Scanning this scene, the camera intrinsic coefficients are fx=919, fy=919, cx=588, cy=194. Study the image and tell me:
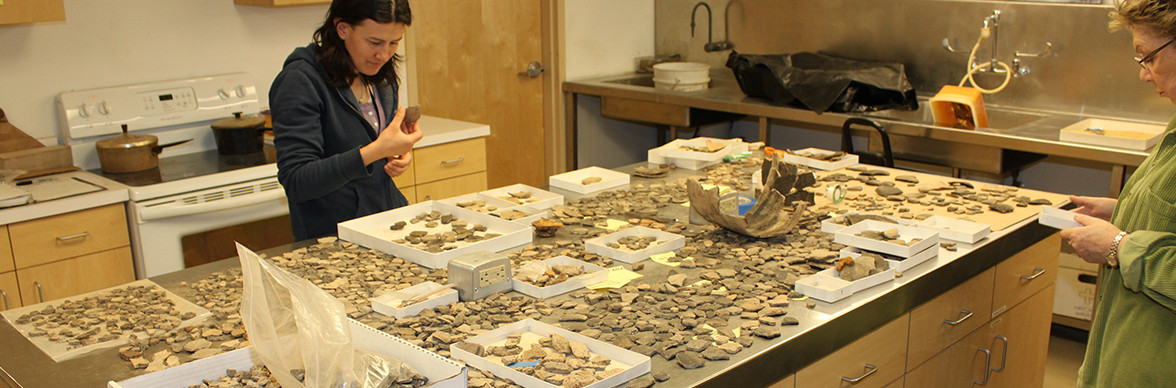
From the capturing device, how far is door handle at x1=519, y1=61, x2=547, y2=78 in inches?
196

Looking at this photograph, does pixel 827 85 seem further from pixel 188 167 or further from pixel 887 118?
pixel 188 167

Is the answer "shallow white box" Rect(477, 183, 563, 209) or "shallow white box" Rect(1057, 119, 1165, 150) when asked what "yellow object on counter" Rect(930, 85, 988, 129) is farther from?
"shallow white box" Rect(477, 183, 563, 209)

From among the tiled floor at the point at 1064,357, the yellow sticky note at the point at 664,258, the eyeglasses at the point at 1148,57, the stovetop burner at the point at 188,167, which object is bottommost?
the tiled floor at the point at 1064,357

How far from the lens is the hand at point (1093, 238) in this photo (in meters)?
1.78

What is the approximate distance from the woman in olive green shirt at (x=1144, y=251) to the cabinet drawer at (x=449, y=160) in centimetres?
248

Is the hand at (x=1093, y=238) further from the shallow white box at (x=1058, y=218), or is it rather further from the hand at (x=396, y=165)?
the hand at (x=396, y=165)

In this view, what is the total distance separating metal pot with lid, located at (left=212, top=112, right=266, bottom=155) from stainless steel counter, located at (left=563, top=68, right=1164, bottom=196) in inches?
74.8

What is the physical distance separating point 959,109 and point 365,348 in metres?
3.02

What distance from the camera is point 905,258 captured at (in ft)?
6.68

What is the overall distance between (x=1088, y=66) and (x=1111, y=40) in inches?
5.8

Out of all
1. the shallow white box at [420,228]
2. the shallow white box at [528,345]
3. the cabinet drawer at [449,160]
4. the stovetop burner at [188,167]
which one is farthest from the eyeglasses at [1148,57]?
the stovetop burner at [188,167]

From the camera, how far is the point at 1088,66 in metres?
→ 3.98

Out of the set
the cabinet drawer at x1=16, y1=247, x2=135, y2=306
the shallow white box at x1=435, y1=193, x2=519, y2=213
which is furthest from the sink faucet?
the cabinet drawer at x1=16, y1=247, x2=135, y2=306

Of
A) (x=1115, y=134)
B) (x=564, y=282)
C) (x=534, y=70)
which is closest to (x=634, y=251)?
(x=564, y=282)
